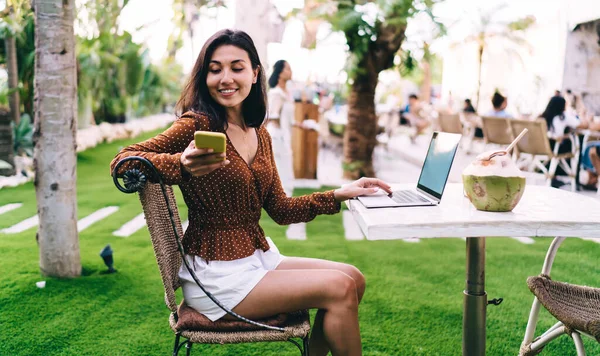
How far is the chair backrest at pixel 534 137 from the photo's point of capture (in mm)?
6641

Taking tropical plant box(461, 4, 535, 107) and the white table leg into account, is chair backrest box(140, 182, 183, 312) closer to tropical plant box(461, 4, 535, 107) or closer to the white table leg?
the white table leg

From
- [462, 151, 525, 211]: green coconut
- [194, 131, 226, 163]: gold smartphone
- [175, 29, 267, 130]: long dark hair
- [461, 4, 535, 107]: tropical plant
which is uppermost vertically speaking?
[461, 4, 535, 107]: tropical plant

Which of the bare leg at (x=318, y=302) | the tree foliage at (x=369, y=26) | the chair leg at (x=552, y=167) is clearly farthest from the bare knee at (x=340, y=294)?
the chair leg at (x=552, y=167)

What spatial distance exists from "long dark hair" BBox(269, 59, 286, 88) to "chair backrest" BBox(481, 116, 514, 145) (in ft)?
12.8

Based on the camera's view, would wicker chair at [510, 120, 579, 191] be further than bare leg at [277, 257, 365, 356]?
Yes

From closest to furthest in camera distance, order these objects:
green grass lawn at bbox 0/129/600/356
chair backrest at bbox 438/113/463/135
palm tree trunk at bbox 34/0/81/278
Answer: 1. green grass lawn at bbox 0/129/600/356
2. palm tree trunk at bbox 34/0/81/278
3. chair backrest at bbox 438/113/463/135

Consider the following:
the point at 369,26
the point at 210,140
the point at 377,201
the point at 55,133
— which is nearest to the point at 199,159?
the point at 210,140

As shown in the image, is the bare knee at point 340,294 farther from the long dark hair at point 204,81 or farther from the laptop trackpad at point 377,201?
the long dark hair at point 204,81

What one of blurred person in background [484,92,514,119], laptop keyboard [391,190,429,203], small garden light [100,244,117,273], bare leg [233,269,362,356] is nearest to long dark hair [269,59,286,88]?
small garden light [100,244,117,273]

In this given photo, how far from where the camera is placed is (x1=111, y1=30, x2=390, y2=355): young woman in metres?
1.69

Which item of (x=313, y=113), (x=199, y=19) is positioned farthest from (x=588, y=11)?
(x=199, y=19)

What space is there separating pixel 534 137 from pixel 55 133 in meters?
5.65

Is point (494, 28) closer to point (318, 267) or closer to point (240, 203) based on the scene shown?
point (318, 267)

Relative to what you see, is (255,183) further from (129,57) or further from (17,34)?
(129,57)
